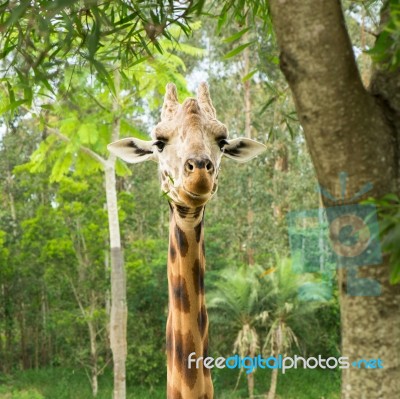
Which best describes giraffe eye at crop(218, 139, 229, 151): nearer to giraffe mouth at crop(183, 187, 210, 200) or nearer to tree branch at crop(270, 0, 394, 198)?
giraffe mouth at crop(183, 187, 210, 200)

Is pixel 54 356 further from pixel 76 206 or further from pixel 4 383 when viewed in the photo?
pixel 76 206

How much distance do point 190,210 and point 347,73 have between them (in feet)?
3.54

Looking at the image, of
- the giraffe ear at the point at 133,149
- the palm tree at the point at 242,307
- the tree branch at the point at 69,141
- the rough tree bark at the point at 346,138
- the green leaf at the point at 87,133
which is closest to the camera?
the rough tree bark at the point at 346,138

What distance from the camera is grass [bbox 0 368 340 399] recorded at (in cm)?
1116

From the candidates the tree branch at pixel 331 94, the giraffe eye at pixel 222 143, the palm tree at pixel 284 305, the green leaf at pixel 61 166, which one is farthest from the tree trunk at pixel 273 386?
the tree branch at pixel 331 94

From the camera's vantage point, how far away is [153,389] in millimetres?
11289

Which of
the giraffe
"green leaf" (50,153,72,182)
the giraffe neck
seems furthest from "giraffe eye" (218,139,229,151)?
"green leaf" (50,153,72,182)

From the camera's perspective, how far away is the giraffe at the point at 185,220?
2.26m

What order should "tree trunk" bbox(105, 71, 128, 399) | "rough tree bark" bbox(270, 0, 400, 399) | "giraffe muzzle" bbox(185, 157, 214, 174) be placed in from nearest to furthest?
"rough tree bark" bbox(270, 0, 400, 399) → "giraffe muzzle" bbox(185, 157, 214, 174) → "tree trunk" bbox(105, 71, 128, 399)

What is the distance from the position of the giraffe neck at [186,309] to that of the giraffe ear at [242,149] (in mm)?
264

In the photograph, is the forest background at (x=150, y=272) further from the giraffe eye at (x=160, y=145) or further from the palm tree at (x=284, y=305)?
the giraffe eye at (x=160, y=145)

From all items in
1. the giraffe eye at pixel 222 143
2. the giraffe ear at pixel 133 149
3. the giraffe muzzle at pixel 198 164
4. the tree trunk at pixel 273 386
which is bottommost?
the tree trunk at pixel 273 386

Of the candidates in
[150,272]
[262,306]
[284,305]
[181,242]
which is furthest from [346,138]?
[150,272]

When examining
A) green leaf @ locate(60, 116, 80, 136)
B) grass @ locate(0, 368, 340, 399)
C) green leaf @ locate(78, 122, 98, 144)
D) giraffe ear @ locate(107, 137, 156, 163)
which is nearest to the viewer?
giraffe ear @ locate(107, 137, 156, 163)
